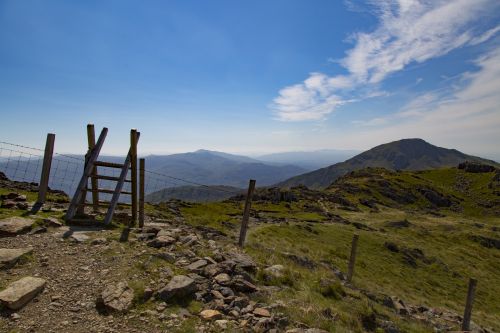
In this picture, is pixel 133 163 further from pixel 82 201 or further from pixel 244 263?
pixel 244 263

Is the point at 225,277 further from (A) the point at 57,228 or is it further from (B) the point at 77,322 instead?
(A) the point at 57,228

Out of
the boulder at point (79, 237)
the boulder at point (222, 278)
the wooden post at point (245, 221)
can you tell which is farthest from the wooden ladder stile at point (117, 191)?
the boulder at point (222, 278)

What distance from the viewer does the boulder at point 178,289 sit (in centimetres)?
941

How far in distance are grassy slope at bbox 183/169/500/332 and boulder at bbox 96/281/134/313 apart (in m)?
4.56

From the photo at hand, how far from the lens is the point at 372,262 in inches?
1682

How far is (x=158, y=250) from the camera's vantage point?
12.5 m

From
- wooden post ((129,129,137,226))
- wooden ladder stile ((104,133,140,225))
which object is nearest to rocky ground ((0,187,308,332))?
wooden ladder stile ((104,133,140,225))

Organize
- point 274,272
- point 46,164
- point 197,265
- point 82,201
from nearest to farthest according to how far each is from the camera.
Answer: point 197,265 < point 274,272 < point 82,201 < point 46,164

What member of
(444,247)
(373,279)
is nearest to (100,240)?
(373,279)

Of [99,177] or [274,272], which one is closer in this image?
[274,272]

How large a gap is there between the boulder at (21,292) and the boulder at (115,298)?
165 cm

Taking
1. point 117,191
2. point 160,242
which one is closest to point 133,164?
point 117,191

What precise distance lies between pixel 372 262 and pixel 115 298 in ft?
132

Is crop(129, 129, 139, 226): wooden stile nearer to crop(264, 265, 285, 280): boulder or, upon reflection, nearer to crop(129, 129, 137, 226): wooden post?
crop(129, 129, 137, 226): wooden post
